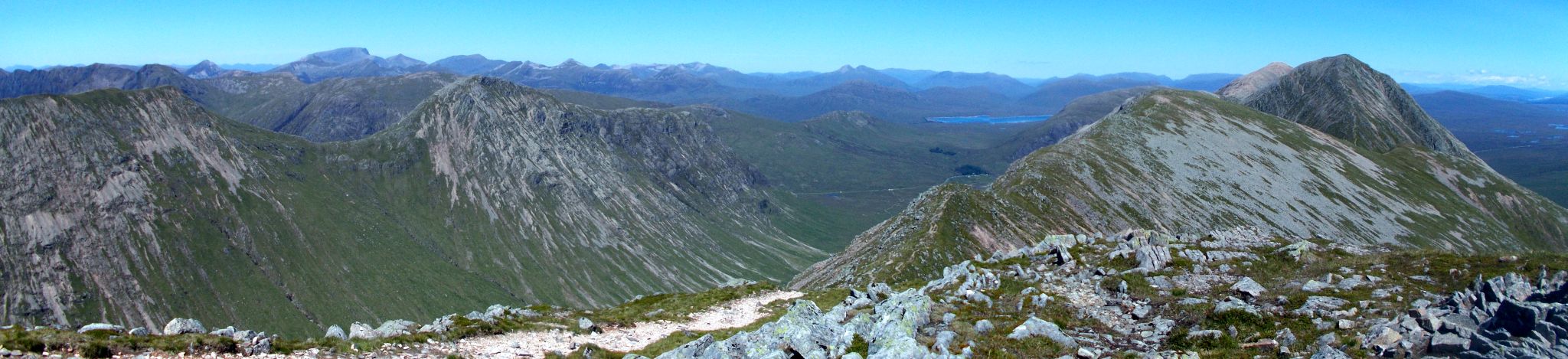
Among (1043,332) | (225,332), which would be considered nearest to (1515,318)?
(1043,332)

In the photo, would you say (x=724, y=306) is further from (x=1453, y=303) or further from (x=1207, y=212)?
(x=1207, y=212)

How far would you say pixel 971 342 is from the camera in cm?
3019

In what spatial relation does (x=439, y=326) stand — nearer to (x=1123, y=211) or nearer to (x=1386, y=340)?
(x=1386, y=340)

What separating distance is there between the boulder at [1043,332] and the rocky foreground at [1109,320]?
0.31 feet

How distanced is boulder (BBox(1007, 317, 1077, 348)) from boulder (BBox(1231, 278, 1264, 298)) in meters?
12.4

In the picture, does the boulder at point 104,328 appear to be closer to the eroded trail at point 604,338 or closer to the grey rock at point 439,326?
the grey rock at point 439,326

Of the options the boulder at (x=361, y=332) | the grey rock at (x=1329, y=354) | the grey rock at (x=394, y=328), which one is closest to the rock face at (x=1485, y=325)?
the grey rock at (x=1329, y=354)

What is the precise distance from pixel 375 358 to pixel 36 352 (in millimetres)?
10308

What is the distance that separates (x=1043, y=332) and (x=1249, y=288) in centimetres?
1442

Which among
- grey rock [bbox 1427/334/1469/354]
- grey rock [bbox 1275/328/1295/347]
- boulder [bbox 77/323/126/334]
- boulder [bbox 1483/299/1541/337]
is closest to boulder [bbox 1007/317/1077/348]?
grey rock [bbox 1275/328/1295/347]

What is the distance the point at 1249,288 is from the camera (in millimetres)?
37875

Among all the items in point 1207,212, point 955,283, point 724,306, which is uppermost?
point 955,283

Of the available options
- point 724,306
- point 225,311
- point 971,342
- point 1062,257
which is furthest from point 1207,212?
point 225,311

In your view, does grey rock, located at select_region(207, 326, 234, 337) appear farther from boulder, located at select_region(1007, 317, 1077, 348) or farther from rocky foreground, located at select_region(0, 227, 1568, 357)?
boulder, located at select_region(1007, 317, 1077, 348)
